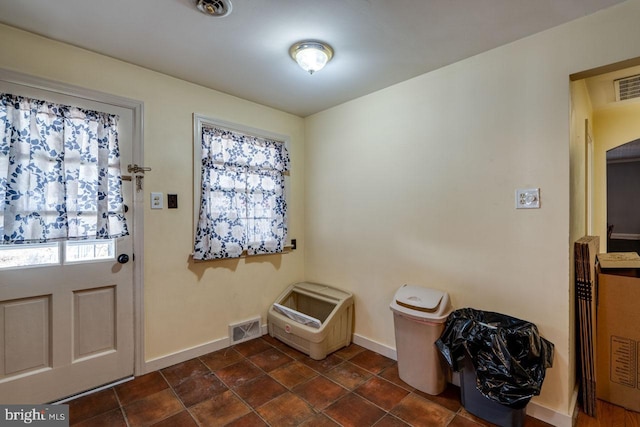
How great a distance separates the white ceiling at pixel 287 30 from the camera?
1571 mm

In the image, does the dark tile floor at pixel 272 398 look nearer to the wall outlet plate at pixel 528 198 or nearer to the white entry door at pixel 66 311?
the white entry door at pixel 66 311

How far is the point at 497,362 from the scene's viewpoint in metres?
1.62

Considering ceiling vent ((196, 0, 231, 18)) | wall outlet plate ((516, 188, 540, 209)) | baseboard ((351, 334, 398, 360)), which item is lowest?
baseboard ((351, 334, 398, 360))

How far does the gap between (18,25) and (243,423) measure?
278 centimetres

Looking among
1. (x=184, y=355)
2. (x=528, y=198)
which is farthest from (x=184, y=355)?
(x=528, y=198)

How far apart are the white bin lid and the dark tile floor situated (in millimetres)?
573

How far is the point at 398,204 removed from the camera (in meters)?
2.52

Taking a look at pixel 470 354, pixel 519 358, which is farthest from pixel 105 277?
pixel 519 358

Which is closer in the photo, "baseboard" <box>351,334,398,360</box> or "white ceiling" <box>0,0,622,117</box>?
"white ceiling" <box>0,0,622,117</box>

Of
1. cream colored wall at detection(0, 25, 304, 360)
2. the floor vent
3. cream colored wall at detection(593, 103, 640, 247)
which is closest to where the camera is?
cream colored wall at detection(0, 25, 304, 360)

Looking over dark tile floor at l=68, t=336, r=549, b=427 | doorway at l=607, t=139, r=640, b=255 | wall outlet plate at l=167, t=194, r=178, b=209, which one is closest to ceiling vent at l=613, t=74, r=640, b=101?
dark tile floor at l=68, t=336, r=549, b=427

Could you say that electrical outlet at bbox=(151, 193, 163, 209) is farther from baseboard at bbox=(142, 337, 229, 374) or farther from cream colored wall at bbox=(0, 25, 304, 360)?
baseboard at bbox=(142, 337, 229, 374)

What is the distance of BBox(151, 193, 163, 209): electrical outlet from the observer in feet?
7.58

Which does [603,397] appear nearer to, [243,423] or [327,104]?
[243,423]
